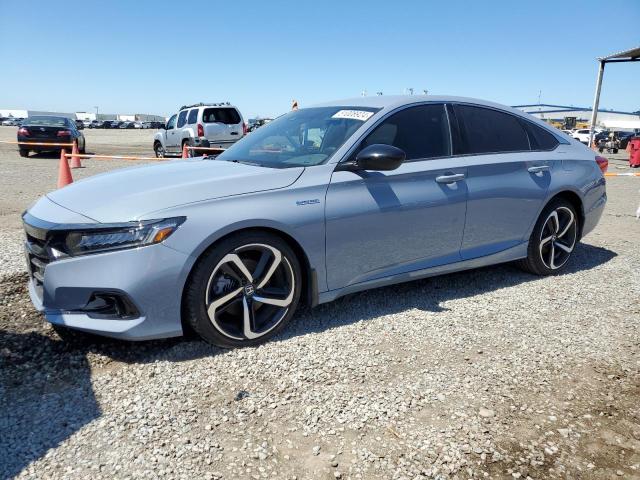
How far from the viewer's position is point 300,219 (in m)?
3.14

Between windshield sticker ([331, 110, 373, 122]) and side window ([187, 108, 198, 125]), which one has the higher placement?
side window ([187, 108, 198, 125])

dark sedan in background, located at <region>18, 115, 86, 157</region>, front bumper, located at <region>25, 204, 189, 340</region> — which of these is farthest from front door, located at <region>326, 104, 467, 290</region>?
dark sedan in background, located at <region>18, 115, 86, 157</region>

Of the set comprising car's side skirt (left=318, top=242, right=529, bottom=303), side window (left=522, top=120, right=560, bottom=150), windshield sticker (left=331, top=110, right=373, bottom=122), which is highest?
windshield sticker (left=331, top=110, right=373, bottom=122)

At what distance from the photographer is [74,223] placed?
2.76m

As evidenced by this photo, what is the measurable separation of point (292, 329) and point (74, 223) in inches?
59.6

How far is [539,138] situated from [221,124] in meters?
12.3

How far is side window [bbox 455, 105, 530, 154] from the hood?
5.32 ft

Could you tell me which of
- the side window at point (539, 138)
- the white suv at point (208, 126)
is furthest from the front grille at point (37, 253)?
the white suv at point (208, 126)

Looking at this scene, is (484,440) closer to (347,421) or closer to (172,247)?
(347,421)

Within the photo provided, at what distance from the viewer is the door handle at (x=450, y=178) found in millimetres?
3789

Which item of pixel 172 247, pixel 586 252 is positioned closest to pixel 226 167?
pixel 172 247

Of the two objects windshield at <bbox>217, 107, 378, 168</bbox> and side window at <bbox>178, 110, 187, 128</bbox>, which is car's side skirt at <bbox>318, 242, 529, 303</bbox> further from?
side window at <bbox>178, 110, 187, 128</bbox>

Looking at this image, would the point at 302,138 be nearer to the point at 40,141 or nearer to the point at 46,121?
the point at 40,141

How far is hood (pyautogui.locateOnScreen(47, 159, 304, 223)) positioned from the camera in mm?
2824
